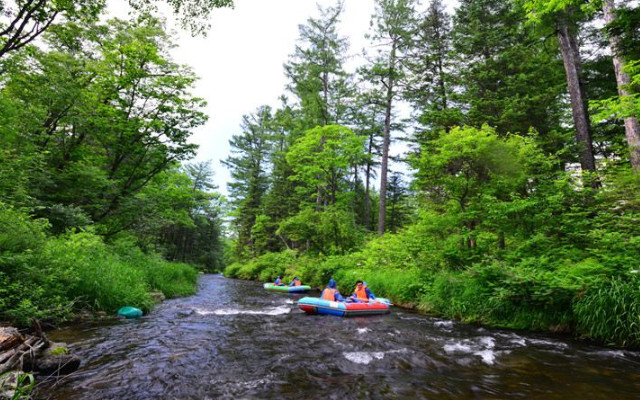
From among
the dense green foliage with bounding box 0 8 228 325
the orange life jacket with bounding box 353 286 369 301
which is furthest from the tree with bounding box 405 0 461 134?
the dense green foliage with bounding box 0 8 228 325

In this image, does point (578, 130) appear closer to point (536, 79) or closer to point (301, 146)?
point (536, 79)

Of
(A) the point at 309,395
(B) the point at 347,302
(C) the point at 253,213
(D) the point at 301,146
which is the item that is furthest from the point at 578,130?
(C) the point at 253,213

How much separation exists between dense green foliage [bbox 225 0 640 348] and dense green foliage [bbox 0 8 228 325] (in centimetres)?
948

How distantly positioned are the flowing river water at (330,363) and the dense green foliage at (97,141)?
2.80 meters

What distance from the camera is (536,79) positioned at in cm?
1537

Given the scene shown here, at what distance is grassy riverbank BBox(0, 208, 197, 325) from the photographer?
5562 millimetres

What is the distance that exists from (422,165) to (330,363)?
814 centimetres

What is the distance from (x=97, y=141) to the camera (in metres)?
13.8

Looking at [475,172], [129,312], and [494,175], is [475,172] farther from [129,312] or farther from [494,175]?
[129,312]

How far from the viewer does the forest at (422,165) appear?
7445 mm

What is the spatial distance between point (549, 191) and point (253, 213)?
Result: 2903 cm

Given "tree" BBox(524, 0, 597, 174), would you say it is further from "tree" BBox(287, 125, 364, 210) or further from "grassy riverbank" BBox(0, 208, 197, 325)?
"grassy riverbank" BBox(0, 208, 197, 325)

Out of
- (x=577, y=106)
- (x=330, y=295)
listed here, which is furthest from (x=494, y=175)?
(x=330, y=295)

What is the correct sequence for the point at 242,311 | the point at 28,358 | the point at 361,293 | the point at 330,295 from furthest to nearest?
the point at 361,293 < the point at 330,295 < the point at 242,311 < the point at 28,358
